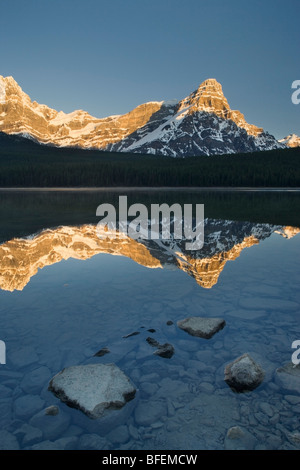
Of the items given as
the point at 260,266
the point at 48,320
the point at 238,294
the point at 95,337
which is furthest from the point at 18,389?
the point at 260,266

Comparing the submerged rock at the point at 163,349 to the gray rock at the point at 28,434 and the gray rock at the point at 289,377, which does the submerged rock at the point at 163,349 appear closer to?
the gray rock at the point at 289,377

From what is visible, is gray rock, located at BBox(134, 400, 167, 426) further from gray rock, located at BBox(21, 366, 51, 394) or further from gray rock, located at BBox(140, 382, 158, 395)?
gray rock, located at BBox(21, 366, 51, 394)

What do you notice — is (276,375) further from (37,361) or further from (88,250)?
(88,250)

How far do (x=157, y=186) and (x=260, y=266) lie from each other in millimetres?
122723

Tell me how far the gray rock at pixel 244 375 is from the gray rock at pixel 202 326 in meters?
1.75

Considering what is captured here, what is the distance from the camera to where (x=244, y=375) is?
6.89m

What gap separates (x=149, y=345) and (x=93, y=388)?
2.22 m

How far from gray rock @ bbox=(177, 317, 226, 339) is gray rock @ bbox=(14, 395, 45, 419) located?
13.7ft

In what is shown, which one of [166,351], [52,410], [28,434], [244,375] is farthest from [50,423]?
[244,375]

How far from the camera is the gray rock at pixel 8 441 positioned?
17.6 feet

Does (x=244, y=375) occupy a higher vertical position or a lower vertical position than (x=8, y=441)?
higher

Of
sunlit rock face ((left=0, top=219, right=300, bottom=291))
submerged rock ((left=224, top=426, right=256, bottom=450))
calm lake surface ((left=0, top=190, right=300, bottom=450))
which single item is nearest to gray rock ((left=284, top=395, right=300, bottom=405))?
calm lake surface ((left=0, top=190, right=300, bottom=450))

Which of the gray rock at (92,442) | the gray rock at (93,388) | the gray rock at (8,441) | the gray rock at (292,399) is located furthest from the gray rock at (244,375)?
the gray rock at (8,441)

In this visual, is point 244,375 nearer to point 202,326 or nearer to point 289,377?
point 289,377
